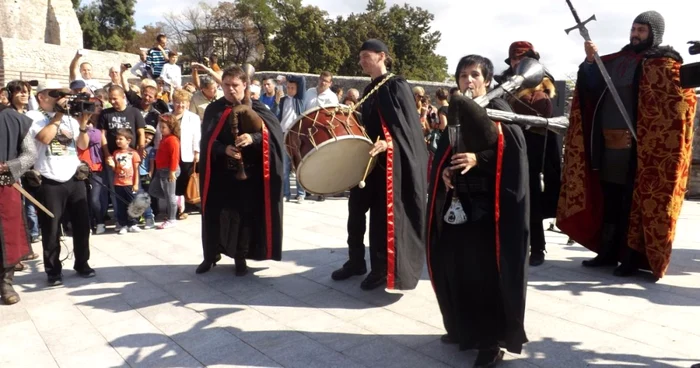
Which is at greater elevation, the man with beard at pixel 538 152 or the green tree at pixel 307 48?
the green tree at pixel 307 48

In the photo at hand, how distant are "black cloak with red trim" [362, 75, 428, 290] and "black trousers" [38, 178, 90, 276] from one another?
2785 millimetres

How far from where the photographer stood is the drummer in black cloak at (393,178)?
14.4ft

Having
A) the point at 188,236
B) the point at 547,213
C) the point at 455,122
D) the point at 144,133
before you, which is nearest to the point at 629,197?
the point at 547,213

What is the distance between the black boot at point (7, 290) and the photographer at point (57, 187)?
0.39 m

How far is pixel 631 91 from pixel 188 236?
16.7 ft

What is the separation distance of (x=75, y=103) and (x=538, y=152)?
4.22 metres

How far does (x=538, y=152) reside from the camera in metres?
5.43

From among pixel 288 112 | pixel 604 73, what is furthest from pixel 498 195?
pixel 288 112

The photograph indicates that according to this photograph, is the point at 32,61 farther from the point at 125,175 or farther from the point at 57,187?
the point at 57,187

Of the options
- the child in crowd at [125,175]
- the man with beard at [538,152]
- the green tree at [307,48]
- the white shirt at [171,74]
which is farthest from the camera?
the green tree at [307,48]

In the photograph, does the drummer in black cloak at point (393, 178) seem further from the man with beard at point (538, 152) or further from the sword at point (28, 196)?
the sword at point (28, 196)

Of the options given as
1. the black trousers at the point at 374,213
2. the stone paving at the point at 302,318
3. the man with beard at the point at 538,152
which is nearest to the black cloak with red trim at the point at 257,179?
the stone paving at the point at 302,318

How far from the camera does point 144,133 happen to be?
24.9ft

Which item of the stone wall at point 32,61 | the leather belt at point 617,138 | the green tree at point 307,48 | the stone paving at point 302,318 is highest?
the green tree at point 307,48
